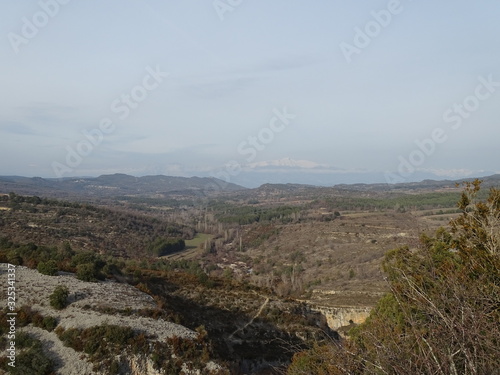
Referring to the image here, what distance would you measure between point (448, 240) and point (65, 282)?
1902cm

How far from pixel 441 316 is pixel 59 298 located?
16186 mm

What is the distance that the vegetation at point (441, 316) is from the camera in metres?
4.29

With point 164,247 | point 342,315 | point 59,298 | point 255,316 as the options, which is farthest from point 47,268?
point 164,247

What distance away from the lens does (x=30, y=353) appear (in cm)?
1242

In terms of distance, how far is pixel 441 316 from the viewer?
167 inches

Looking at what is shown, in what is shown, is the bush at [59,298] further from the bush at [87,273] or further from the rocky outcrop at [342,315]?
the rocky outcrop at [342,315]

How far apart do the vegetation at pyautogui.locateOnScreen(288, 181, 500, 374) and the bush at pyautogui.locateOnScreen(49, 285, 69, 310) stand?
10698 millimetres

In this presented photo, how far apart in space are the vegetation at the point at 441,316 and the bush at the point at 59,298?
35.1 feet

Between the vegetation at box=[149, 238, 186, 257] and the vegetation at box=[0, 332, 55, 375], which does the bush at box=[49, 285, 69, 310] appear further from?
the vegetation at box=[149, 238, 186, 257]

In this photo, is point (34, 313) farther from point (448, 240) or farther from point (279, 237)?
point (279, 237)

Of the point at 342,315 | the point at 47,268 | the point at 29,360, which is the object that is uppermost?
the point at 47,268

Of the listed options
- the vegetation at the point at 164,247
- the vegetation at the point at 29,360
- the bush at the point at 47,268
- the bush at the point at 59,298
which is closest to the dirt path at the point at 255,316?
the bush at the point at 59,298

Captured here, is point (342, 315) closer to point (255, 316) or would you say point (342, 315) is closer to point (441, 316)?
point (255, 316)

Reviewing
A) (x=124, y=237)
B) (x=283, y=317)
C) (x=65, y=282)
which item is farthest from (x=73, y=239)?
(x=283, y=317)
